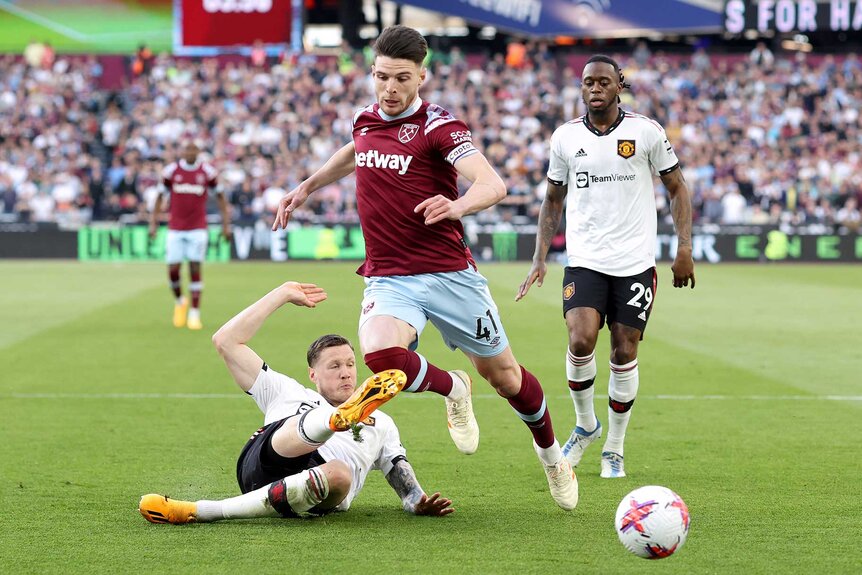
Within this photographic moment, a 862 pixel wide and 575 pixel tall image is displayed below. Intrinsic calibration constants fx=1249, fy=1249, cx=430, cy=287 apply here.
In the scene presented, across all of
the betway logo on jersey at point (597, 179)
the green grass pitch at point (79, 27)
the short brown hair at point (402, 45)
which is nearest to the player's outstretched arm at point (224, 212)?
the betway logo on jersey at point (597, 179)

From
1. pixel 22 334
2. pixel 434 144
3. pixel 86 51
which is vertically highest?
pixel 86 51

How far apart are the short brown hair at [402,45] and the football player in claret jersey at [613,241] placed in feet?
5.15

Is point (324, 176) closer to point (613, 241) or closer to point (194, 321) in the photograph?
point (613, 241)

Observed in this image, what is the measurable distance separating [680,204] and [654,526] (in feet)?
9.17

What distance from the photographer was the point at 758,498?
6535mm

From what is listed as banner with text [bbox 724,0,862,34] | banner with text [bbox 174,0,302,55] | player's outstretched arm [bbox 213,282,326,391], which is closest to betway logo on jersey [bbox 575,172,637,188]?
player's outstretched arm [bbox 213,282,326,391]

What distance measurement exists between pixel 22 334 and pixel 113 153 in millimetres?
22068

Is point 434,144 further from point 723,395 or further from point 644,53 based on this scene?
point 644,53

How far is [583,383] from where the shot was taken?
746 cm

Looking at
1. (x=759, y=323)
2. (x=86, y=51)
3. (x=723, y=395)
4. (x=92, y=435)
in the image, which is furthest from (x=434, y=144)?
(x=86, y=51)

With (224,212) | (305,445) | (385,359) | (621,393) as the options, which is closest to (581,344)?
(621,393)

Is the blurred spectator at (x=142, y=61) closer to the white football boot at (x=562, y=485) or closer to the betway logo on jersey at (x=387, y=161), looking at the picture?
the betway logo on jersey at (x=387, y=161)

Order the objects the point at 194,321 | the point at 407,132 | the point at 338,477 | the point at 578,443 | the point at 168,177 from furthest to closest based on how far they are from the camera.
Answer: the point at 168,177, the point at 194,321, the point at 578,443, the point at 407,132, the point at 338,477

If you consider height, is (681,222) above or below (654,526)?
above
